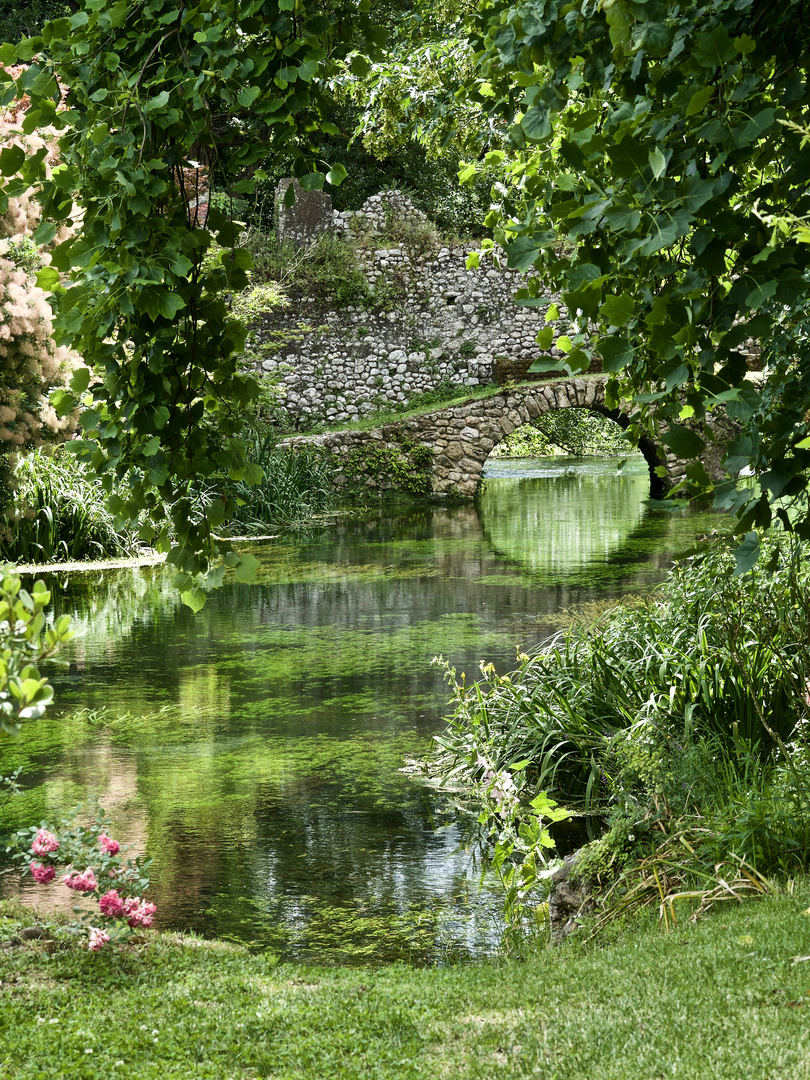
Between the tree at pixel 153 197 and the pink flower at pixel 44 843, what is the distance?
1275 mm

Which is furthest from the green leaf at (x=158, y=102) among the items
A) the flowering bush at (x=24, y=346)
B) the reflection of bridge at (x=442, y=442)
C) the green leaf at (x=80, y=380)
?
the reflection of bridge at (x=442, y=442)

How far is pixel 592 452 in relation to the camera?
31.3 metres

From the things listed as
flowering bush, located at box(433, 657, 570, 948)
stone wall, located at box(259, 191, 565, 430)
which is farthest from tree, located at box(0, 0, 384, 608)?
stone wall, located at box(259, 191, 565, 430)

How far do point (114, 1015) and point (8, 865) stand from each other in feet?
5.75

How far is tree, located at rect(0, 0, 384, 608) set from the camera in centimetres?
220

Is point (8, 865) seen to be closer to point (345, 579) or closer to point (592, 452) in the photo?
point (345, 579)

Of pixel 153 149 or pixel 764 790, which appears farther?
pixel 764 790

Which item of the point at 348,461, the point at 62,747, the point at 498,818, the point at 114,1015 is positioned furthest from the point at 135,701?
the point at 348,461

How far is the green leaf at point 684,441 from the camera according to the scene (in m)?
1.75

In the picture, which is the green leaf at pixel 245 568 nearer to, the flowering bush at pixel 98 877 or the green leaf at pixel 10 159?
the green leaf at pixel 10 159

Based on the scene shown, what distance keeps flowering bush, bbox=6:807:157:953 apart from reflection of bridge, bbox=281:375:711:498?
15.0 m

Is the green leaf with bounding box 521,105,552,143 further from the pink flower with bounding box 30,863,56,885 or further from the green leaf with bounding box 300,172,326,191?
the pink flower with bounding box 30,863,56,885

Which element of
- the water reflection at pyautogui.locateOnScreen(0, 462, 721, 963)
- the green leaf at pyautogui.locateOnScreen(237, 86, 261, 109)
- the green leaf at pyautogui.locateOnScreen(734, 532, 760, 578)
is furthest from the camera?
the water reflection at pyautogui.locateOnScreen(0, 462, 721, 963)

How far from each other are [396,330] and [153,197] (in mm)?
18245
